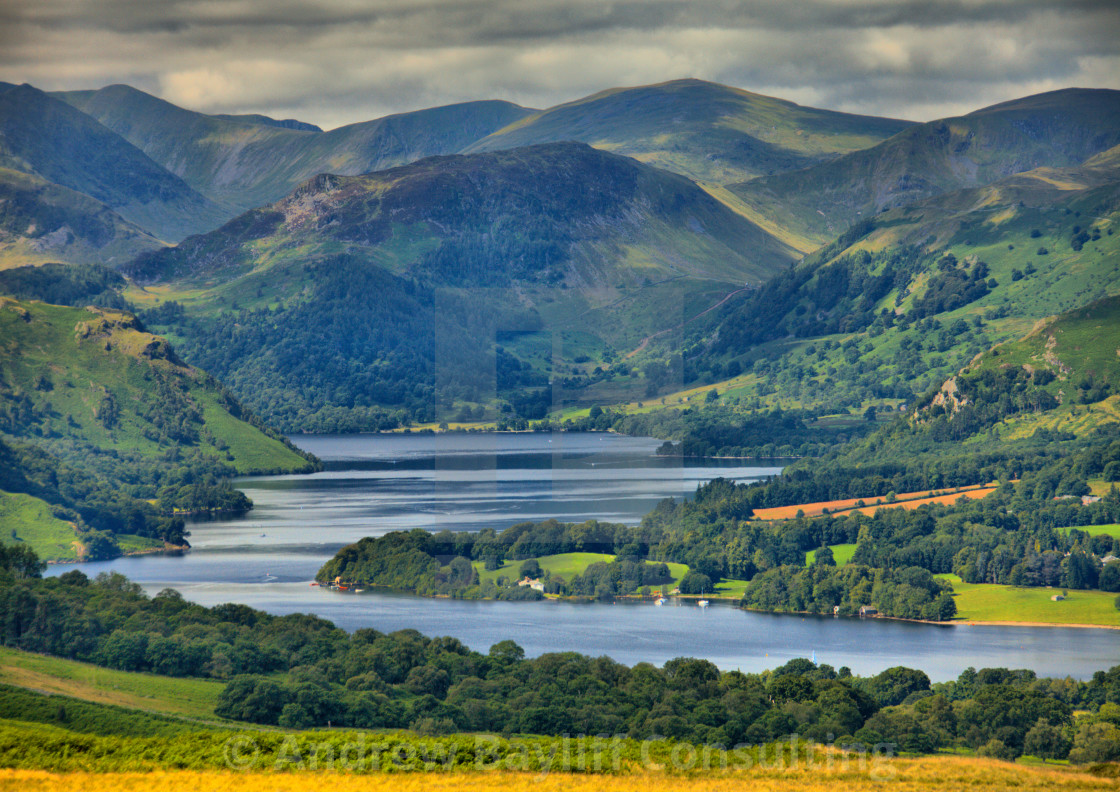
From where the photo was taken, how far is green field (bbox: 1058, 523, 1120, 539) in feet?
489

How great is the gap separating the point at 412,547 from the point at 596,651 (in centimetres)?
3823

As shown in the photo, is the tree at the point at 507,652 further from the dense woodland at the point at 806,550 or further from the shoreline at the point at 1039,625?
the shoreline at the point at 1039,625

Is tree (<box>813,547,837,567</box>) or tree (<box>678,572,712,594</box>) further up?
tree (<box>813,547,837,567</box>)

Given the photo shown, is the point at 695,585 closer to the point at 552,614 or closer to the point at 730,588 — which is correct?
the point at 730,588

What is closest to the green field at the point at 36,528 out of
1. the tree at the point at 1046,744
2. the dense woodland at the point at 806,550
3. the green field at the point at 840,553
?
the dense woodland at the point at 806,550

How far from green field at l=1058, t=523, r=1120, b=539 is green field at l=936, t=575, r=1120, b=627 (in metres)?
19.7

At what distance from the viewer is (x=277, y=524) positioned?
166375 millimetres

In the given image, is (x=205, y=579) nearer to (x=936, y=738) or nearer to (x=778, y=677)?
(x=778, y=677)

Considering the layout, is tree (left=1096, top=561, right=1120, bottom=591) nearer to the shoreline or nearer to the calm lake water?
the shoreline

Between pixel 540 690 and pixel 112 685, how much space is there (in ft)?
95.9

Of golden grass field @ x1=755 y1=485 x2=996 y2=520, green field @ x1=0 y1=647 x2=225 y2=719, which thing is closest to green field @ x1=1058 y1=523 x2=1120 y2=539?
golden grass field @ x1=755 y1=485 x2=996 y2=520

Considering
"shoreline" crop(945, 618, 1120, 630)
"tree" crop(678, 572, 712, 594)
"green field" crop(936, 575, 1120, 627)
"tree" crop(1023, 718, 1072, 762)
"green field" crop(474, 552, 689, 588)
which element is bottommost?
"tree" crop(1023, 718, 1072, 762)

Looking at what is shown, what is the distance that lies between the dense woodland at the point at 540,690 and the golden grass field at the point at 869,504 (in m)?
71.3

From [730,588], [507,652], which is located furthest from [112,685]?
[730,588]
